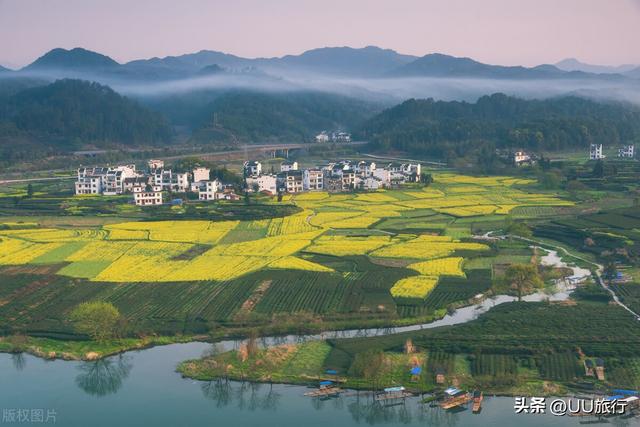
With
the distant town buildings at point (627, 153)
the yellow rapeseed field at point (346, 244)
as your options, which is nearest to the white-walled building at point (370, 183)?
the yellow rapeseed field at point (346, 244)

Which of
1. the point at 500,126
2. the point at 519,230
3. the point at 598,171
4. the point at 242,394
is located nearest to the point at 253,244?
the point at 519,230

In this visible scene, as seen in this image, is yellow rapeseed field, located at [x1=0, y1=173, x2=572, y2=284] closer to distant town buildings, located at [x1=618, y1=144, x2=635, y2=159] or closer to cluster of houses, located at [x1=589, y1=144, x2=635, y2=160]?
cluster of houses, located at [x1=589, y1=144, x2=635, y2=160]

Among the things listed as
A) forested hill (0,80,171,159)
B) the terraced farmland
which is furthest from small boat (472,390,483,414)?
forested hill (0,80,171,159)

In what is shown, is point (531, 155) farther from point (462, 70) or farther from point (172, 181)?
point (462, 70)

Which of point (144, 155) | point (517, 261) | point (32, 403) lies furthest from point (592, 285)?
point (144, 155)

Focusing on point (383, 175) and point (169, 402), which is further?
point (383, 175)
